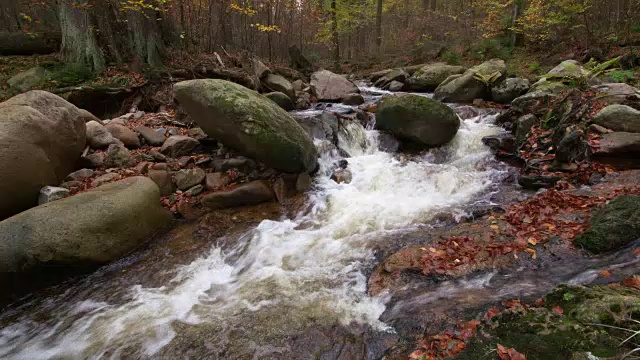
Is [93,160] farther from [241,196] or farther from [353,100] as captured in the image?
[353,100]

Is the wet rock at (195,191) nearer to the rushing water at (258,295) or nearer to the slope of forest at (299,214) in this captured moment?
the slope of forest at (299,214)

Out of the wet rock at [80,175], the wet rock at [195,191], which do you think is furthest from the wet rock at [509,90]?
Answer: the wet rock at [80,175]

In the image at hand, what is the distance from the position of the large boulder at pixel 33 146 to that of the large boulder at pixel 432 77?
13.1m

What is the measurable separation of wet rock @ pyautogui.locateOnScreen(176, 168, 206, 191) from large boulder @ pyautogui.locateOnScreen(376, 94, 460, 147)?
17.0 feet

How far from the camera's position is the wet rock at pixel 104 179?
20.2ft

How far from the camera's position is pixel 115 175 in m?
6.41

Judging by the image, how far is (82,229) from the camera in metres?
4.79

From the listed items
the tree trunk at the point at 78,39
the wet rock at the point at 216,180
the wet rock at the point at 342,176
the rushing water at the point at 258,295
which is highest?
the tree trunk at the point at 78,39

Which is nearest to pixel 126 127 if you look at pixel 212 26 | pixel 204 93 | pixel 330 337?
pixel 204 93

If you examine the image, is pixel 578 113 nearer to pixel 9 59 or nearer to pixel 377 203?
pixel 377 203

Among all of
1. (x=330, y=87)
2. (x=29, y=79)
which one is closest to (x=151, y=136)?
(x=29, y=79)

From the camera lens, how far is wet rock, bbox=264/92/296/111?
445 inches

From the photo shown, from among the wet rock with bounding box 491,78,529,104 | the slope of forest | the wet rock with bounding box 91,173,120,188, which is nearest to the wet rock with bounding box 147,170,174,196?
the slope of forest

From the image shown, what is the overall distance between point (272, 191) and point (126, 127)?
3983 millimetres
